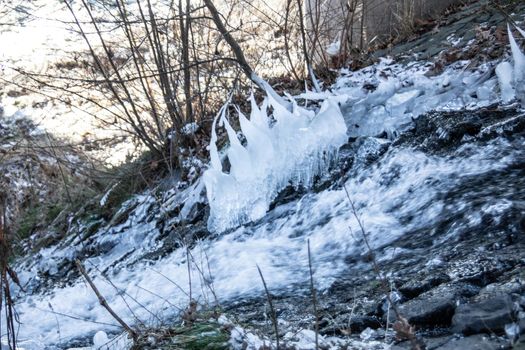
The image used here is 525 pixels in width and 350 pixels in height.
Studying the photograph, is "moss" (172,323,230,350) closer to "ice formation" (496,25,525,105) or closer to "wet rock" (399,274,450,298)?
"wet rock" (399,274,450,298)

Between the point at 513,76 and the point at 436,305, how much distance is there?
105 inches

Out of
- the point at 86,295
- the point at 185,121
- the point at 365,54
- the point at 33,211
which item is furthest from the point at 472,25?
the point at 33,211

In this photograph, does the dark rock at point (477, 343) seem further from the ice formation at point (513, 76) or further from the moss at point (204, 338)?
the ice formation at point (513, 76)

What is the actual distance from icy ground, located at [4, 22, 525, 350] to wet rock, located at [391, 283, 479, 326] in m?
0.88

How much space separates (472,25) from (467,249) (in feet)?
12.6

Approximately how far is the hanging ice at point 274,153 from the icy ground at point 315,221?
0.06ft

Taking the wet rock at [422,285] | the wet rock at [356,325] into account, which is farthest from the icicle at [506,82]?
the wet rock at [356,325]

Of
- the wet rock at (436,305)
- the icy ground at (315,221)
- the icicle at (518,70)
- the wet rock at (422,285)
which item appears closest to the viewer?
the wet rock at (436,305)

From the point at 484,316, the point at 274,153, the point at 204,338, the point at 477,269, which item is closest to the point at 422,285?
the point at 477,269

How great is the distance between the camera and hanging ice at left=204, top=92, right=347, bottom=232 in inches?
185

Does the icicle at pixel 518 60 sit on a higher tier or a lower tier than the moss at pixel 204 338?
higher

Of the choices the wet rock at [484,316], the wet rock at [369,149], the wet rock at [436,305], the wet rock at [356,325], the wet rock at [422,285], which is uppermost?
the wet rock at [369,149]

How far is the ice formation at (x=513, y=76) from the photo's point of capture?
415 centimetres

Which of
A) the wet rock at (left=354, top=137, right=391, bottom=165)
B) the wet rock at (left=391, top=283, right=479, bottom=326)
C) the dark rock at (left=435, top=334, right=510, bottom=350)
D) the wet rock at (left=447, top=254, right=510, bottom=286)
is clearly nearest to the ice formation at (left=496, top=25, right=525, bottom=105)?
the wet rock at (left=354, top=137, right=391, bottom=165)
